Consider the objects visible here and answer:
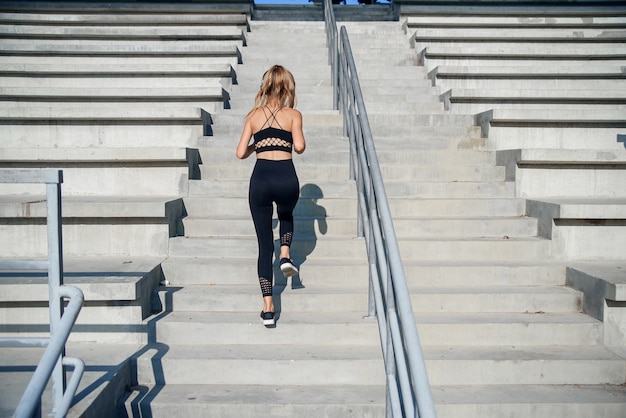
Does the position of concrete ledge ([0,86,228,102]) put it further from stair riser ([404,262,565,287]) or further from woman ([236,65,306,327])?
stair riser ([404,262,565,287])

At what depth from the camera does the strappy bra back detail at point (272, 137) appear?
3.47 m

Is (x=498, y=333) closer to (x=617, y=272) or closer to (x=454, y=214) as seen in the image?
(x=617, y=272)

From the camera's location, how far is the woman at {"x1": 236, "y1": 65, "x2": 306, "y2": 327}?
135 inches

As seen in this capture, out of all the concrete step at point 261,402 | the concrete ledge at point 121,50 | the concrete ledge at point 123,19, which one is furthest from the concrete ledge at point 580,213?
the concrete ledge at point 123,19

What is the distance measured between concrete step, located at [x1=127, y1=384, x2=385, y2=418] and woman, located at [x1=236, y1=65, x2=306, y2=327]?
1.70 feet

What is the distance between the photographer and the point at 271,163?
346cm

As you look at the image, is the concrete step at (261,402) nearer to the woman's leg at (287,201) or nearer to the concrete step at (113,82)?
the woman's leg at (287,201)

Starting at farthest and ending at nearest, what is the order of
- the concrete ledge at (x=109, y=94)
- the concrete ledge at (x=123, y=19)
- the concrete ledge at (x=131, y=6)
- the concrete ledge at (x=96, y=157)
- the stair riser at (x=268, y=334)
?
1. the concrete ledge at (x=131, y=6)
2. the concrete ledge at (x=123, y=19)
3. the concrete ledge at (x=109, y=94)
4. the concrete ledge at (x=96, y=157)
5. the stair riser at (x=268, y=334)

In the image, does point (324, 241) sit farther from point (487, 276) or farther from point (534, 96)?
point (534, 96)

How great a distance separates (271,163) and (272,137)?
7.0 inches

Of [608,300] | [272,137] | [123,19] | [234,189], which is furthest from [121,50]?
[608,300]

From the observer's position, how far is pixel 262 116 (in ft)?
11.5

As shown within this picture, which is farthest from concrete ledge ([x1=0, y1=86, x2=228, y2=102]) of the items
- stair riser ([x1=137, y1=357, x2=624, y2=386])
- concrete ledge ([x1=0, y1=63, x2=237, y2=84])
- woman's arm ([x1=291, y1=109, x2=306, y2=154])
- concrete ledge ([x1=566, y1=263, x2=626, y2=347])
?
concrete ledge ([x1=566, y1=263, x2=626, y2=347])

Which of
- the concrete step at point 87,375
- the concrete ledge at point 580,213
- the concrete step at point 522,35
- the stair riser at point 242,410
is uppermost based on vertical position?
the concrete step at point 522,35
